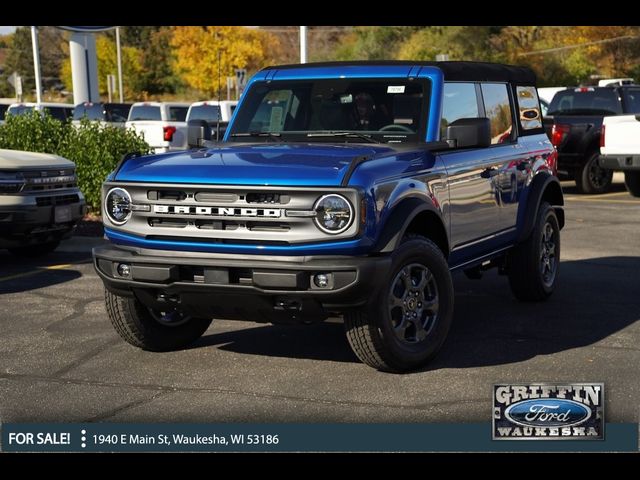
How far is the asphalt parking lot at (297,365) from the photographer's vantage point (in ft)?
18.2

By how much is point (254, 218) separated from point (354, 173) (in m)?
0.62

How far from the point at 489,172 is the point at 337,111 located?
48.1 inches

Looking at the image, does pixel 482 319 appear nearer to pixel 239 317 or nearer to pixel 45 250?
pixel 239 317

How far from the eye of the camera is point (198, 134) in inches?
290

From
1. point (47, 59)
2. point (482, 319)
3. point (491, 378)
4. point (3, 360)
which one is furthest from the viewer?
point (47, 59)

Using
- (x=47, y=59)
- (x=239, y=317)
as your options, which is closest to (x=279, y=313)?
(x=239, y=317)

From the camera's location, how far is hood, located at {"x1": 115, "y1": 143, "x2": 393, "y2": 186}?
568 centimetres

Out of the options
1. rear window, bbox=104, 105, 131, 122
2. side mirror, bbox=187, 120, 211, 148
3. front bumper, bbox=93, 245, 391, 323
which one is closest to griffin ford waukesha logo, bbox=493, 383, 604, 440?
front bumper, bbox=93, 245, 391, 323

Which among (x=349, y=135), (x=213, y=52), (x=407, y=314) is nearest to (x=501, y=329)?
(x=407, y=314)

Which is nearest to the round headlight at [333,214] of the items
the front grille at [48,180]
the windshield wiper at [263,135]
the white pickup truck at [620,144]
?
the windshield wiper at [263,135]

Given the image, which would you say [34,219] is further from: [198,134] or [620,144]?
[620,144]

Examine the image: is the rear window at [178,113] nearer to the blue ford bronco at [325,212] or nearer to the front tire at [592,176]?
the front tire at [592,176]

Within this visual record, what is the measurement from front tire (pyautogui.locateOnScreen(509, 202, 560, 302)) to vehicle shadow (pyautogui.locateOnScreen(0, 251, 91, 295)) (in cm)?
422

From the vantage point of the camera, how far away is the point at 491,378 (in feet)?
20.1
